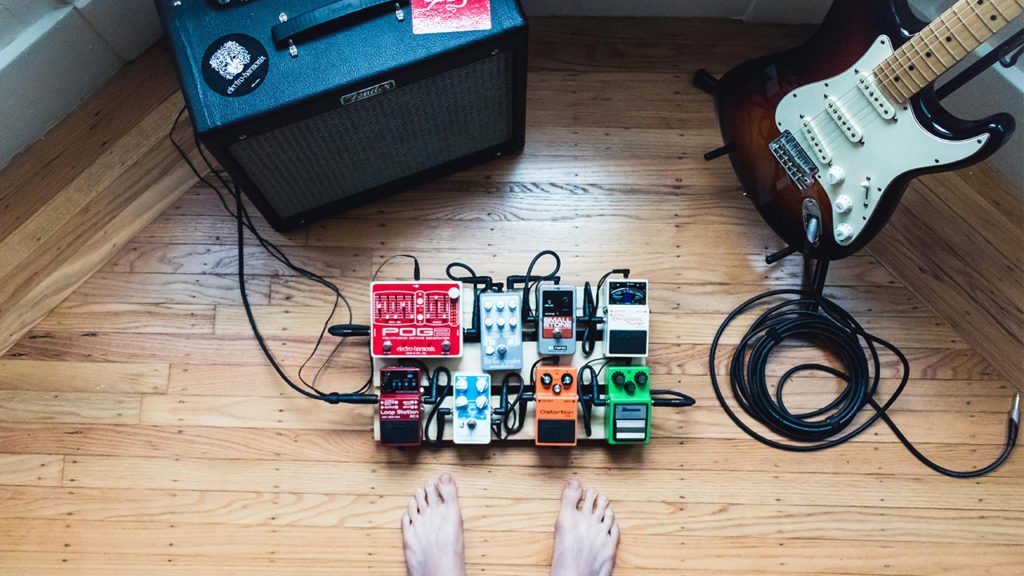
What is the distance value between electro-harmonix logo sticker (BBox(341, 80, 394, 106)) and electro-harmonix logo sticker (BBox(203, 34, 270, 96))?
5.3 inches

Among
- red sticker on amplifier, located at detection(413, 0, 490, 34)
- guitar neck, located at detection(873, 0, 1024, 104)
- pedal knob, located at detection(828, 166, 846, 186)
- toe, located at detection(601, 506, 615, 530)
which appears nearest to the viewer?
guitar neck, located at detection(873, 0, 1024, 104)

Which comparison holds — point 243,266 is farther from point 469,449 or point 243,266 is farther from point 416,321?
point 469,449

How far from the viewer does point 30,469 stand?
1535 mm

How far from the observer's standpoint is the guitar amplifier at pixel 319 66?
1227mm

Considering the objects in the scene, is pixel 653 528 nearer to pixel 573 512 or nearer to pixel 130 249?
pixel 573 512

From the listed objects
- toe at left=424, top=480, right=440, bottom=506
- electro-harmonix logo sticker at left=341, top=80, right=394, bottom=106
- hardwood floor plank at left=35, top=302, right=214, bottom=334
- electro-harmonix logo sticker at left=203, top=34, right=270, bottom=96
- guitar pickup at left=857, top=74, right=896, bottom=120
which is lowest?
toe at left=424, top=480, right=440, bottom=506

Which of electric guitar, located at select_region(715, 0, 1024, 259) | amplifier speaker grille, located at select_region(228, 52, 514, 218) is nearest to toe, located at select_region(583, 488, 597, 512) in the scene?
electric guitar, located at select_region(715, 0, 1024, 259)

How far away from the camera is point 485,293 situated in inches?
58.1

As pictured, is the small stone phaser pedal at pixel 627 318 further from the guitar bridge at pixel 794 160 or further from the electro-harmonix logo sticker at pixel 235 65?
the electro-harmonix logo sticker at pixel 235 65

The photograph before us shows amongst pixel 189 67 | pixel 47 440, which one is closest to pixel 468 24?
pixel 189 67

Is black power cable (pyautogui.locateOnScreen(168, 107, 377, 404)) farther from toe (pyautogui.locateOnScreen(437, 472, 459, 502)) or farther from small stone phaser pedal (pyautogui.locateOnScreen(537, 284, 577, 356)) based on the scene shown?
small stone phaser pedal (pyautogui.locateOnScreen(537, 284, 577, 356))

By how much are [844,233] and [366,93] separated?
3.01 feet

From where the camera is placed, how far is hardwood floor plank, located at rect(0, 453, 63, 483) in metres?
1.53

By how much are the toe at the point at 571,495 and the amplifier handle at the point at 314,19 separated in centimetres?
Result: 97
